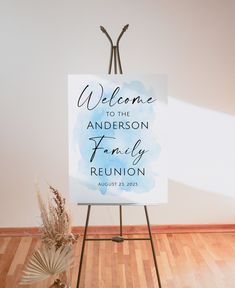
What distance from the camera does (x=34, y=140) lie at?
4398 mm

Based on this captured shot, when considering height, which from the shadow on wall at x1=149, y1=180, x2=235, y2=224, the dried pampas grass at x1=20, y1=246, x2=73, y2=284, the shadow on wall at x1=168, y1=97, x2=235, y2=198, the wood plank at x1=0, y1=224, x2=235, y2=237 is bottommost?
the dried pampas grass at x1=20, y1=246, x2=73, y2=284

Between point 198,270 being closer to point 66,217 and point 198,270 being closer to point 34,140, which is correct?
point 66,217

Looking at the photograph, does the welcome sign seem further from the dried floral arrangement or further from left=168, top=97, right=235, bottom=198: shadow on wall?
left=168, top=97, right=235, bottom=198: shadow on wall

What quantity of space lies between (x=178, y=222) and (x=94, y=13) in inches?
68.4

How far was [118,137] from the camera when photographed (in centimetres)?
344

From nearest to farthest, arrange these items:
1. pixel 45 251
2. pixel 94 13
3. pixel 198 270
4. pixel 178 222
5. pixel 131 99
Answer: pixel 45 251, pixel 131 99, pixel 198 270, pixel 94 13, pixel 178 222

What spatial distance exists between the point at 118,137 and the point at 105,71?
103 cm

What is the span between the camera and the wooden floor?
3.68 meters

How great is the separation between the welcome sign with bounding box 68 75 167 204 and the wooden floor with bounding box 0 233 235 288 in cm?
58

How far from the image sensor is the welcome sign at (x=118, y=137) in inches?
135

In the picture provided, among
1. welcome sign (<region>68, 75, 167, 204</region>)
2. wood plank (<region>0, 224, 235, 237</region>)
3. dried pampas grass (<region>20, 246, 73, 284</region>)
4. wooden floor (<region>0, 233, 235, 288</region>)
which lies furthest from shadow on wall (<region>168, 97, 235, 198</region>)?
dried pampas grass (<region>20, 246, 73, 284</region>)

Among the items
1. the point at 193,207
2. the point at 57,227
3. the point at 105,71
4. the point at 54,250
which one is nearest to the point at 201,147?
the point at 193,207

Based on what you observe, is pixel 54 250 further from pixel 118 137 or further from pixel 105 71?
pixel 105 71

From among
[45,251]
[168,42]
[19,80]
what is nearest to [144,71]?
[168,42]
